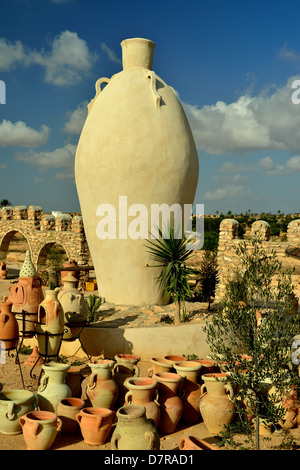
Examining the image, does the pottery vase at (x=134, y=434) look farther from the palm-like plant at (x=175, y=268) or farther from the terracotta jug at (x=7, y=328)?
the palm-like plant at (x=175, y=268)

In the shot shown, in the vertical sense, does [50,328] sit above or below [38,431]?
above

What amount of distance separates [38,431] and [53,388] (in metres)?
0.86

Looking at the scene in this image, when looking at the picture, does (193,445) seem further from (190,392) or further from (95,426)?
(190,392)

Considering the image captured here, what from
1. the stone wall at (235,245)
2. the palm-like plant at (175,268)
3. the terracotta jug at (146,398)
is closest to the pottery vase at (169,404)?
the terracotta jug at (146,398)

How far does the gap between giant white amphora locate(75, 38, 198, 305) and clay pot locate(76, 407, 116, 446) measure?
190 inches

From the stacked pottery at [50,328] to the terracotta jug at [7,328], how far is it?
0.36 metres

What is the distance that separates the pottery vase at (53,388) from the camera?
5398 millimetres

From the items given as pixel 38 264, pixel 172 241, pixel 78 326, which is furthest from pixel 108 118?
pixel 38 264

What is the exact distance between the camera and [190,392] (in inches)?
225

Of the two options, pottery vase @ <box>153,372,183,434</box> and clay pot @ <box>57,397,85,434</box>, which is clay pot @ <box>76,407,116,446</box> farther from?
pottery vase @ <box>153,372,183,434</box>

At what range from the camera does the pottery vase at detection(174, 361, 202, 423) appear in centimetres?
570

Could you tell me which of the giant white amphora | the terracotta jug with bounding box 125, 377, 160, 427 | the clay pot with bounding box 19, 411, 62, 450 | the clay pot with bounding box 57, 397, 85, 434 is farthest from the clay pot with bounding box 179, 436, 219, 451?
the giant white amphora

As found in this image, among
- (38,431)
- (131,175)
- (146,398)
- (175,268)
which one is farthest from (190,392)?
(131,175)
